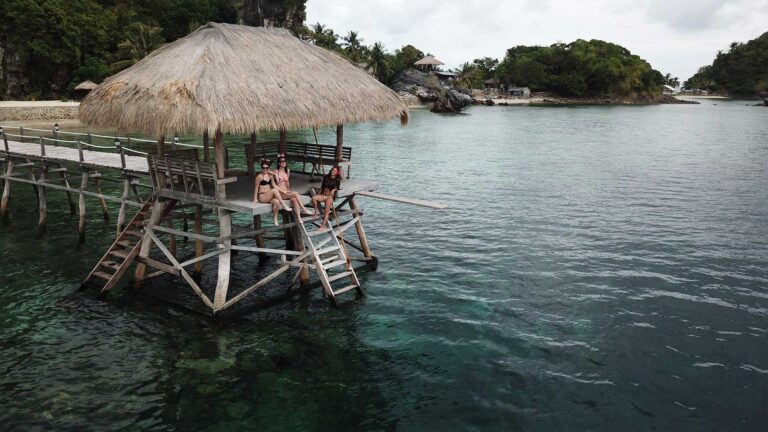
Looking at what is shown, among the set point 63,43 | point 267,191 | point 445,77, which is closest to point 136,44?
point 63,43

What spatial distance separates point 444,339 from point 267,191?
5.46 metres

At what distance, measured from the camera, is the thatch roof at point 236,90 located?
13.2m

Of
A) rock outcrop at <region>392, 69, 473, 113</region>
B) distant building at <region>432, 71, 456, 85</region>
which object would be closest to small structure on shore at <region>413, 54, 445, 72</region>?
distant building at <region>432, 71, 456, 85</region>

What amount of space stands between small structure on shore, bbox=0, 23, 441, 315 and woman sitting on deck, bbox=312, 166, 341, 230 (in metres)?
0.35

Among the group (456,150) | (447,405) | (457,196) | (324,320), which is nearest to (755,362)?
(447,405)

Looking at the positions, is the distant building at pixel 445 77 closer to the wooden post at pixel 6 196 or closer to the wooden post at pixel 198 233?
the wooden post at pixel 6 196

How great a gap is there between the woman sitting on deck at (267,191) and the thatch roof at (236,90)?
111 centimetres

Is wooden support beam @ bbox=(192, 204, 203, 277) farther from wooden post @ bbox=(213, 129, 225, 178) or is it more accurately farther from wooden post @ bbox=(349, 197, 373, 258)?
wooden post @ bbox=(349, 197, 373, 258)

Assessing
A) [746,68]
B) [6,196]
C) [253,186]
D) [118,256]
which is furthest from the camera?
[746,68]

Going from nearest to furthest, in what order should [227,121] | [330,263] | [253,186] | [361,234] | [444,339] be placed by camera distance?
1. [227,121]
2. [444,339]
3. [330,263]
4. [253,186]
5. [361,234]

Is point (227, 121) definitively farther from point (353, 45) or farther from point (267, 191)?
point (353, 45)

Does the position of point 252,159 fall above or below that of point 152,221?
above

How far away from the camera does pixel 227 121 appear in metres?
13.0

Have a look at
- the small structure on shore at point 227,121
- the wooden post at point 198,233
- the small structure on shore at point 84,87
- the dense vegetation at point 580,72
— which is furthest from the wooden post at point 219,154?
the dense vegetation at point 580,72
